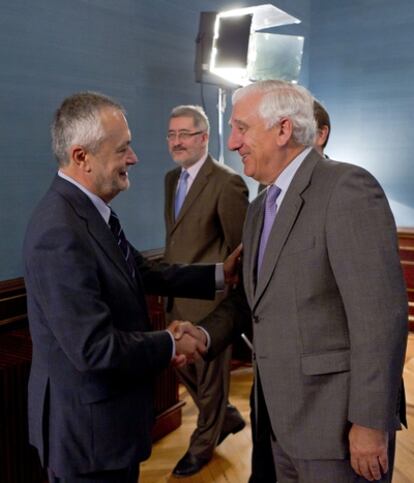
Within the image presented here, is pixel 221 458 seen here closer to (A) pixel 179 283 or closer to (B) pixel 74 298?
(A) pixel 179 283

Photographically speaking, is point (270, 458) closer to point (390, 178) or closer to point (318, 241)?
point (318, 241)

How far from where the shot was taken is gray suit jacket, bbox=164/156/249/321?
2760 mm

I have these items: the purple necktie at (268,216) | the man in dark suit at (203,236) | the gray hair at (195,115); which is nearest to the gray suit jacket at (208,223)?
the man in dark suit at (203,236)

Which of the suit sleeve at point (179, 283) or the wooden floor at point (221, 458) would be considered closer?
the suit sleeve at point (179, 283)

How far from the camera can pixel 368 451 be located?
4.37ft

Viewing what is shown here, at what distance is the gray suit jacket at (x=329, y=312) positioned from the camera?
1297 millimetres

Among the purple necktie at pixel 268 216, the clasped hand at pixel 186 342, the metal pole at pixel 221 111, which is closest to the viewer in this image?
the purple necktie at pixel 268 216

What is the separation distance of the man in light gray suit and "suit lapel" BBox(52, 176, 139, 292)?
375mm

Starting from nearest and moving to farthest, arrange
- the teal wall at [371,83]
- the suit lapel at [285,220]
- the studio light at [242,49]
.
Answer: the suit lapel at [285,220] < the studio light at [242,49] < the teal wall at [371,83]

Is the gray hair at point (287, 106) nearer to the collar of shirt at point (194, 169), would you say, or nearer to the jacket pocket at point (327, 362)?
the jacket pocket at point (327, 362)

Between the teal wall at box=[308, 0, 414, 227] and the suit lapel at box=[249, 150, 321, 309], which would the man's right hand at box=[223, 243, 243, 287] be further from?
the teal wall at box=[308, 0, 414, 227]

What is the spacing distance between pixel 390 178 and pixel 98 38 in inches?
134

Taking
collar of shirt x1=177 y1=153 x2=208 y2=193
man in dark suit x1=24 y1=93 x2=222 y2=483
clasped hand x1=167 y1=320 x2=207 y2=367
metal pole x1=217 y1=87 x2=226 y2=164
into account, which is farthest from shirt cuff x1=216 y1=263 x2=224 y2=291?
metal pole x1=217 y1=87 x2=226 y2=164

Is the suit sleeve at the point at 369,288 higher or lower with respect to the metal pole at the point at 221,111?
lower
